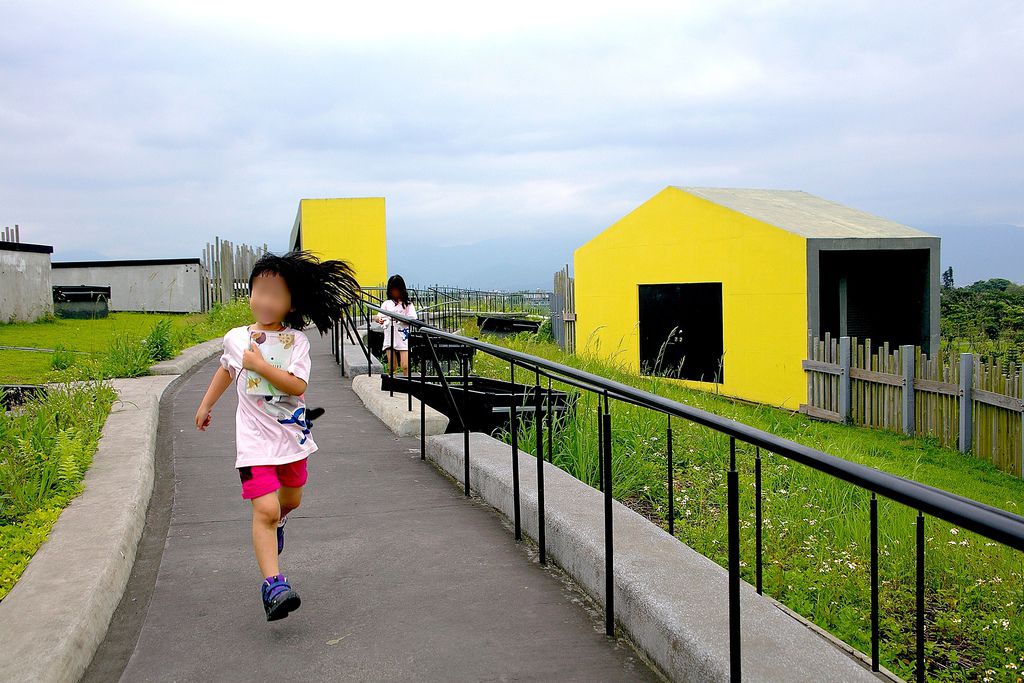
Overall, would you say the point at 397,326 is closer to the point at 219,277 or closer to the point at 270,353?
the point at 270,353

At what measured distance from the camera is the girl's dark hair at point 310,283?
14.2 feet

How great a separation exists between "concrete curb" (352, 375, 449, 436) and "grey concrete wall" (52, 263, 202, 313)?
19320 mm

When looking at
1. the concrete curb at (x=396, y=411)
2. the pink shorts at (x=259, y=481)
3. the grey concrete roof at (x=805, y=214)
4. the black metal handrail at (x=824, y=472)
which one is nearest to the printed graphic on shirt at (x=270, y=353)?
the pink shorts at (x=259, y=481)

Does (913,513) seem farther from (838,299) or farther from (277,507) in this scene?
(838,299)

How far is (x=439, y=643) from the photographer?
3734 millimetres

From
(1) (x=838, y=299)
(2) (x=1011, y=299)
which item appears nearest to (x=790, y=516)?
(1) (x=838, y=299)

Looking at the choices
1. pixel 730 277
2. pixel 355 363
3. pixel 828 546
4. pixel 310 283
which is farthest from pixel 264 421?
pixel 730 277

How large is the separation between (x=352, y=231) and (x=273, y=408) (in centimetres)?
2939

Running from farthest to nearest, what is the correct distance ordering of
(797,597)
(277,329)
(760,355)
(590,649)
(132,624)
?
(760,355) → (797,597) → (277,329) → (132,624) → (590,649)

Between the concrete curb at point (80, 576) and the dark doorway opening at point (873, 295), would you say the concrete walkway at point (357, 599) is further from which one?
the dark doorway opening at point (873, 295)

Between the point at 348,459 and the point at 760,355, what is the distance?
14154 millimetres

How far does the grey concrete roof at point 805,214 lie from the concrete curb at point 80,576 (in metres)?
15.2

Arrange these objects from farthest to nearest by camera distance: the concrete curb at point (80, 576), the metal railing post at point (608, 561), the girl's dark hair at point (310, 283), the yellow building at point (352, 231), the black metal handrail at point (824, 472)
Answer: the yellow building at point (352, 231) → the girl's dark hair at point (310, 283) → the metal railing post at point (608, 561) → the concrete curb at point (80, 576) → the black metal handrail at point (824, 472)

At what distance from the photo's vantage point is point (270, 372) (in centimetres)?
403
